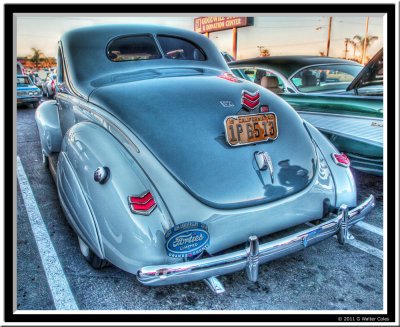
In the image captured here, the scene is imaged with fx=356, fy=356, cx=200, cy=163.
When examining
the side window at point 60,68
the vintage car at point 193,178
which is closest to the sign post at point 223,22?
the vintage car at point 193,178

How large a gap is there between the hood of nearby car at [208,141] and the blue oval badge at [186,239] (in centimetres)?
20

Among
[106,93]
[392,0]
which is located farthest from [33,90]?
[392,0]

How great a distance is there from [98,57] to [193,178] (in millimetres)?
1605

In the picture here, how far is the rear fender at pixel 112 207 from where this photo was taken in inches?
73.2

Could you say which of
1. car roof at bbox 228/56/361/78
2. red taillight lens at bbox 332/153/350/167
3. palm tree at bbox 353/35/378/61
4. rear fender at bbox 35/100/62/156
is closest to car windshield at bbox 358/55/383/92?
palm tree at bbox 353/35/378/61

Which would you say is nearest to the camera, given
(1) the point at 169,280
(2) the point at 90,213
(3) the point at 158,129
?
(1) the point at 169,280

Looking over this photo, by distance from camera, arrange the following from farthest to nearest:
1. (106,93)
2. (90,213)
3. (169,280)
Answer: (106,93) < (90,213) < (169,280)

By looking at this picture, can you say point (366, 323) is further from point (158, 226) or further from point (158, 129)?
point (158, 129)

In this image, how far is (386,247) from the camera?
6.70 feet

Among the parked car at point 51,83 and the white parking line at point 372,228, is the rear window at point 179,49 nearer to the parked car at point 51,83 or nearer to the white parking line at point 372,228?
the parked car at point 51,83

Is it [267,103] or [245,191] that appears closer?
[245,191]

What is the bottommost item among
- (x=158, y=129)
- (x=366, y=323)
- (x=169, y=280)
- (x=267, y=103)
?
(x=366, y=323)

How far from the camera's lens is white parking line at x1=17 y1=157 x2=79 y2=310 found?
2.10 meters

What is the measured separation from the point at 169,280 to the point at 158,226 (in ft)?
0.93
